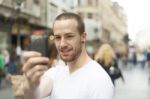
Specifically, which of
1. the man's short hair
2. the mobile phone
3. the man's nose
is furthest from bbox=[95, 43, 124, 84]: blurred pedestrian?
the mobile phone

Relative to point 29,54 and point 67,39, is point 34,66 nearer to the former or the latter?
point 29,54

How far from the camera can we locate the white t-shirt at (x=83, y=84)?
2.33 metres

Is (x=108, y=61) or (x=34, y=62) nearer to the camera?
(x=34, y=62)

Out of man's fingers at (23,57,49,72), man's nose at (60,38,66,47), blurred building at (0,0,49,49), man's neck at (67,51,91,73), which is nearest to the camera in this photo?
man's fingers at (23,57,49,72)

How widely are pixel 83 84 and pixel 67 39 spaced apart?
25 centimetres

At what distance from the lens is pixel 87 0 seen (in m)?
72.0

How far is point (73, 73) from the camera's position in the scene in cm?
252

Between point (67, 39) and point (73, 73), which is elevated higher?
point (67, 39)

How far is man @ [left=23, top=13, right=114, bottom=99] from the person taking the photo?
2.32 m

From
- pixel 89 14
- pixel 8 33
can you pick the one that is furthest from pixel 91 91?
pixel 89 14

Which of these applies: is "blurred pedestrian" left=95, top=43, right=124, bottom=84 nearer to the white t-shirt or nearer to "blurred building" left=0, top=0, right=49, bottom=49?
the white t-shirt

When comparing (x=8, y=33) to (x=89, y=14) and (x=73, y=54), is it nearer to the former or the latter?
(x=73, y=54)

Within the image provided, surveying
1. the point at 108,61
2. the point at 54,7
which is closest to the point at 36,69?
the point at 108,61

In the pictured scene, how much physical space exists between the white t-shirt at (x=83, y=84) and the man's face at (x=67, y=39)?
0.10 metres
